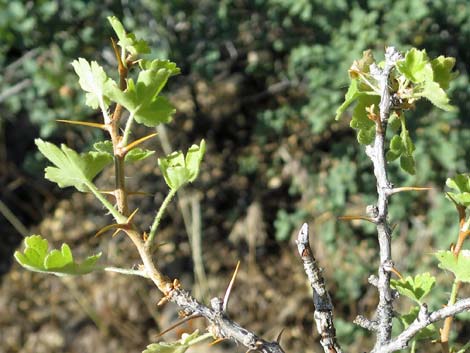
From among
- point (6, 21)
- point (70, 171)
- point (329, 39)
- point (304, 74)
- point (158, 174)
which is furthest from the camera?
point (158, 174)

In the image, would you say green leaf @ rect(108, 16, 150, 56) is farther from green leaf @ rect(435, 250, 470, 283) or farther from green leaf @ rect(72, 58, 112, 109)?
green leaf @ rect(435, 250, 470, 283)

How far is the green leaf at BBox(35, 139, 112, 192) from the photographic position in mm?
872

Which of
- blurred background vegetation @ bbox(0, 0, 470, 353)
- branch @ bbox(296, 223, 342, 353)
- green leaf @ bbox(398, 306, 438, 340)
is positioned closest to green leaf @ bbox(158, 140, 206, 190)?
branch @ bbox(296, 223, 342, 353)

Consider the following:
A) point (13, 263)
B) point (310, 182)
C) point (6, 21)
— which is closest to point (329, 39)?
point (310, 182)

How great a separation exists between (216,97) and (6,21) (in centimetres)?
146

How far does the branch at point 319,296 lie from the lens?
91 cm

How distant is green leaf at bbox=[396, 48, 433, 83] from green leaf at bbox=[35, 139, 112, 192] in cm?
36

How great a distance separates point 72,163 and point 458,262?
1.62ft

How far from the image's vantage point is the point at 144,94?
2.88ft

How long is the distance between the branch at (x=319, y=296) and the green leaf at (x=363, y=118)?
17cm

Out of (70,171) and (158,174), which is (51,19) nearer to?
(158,174)

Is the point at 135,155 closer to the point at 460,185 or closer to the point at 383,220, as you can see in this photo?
the point at 383,220

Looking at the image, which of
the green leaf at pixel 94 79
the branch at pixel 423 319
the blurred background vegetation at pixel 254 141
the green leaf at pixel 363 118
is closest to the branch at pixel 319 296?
the branch at pixel 423 319

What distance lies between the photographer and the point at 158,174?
153 inches
